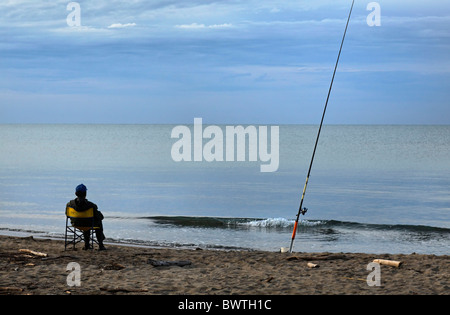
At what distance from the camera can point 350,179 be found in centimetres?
3016

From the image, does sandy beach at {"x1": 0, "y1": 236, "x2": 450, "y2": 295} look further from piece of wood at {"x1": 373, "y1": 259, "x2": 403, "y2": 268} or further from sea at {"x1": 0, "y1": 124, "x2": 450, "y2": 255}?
sea at {"x1": 0, "y1": 124, "x2": 450, "y2": 255}

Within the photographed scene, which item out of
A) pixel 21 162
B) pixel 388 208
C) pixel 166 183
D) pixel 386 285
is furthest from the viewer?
pixel 21 162

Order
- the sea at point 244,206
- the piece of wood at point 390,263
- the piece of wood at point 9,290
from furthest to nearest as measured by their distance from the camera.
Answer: the sea at point 244,206 < the piece of wood at point 390,263 < the piece of wood at point 9,290

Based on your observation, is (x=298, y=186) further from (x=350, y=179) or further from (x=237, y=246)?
(x=237, y=246)

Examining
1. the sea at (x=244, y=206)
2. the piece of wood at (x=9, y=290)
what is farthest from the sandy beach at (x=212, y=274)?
the sea at (x=244, y=206)

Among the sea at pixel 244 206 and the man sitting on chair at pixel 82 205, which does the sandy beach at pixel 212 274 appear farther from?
the sea at pixel 244 206

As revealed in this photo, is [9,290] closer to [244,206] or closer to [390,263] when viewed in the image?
[390,263]

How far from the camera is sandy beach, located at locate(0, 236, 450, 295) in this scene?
6.77 m

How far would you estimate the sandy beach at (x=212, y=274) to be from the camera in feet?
22.2

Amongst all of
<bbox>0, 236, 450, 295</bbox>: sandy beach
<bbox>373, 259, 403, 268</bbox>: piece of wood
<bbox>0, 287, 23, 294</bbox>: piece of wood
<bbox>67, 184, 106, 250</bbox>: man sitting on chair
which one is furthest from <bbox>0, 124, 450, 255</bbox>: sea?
<bbox>0, 287, 23, 294</bbox>: piece of wood

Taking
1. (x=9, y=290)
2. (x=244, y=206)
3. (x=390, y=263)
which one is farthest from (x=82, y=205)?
(x=244, y=206)

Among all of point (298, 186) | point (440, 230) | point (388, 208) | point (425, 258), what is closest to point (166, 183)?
point (298, 186)

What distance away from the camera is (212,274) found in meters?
7.89
